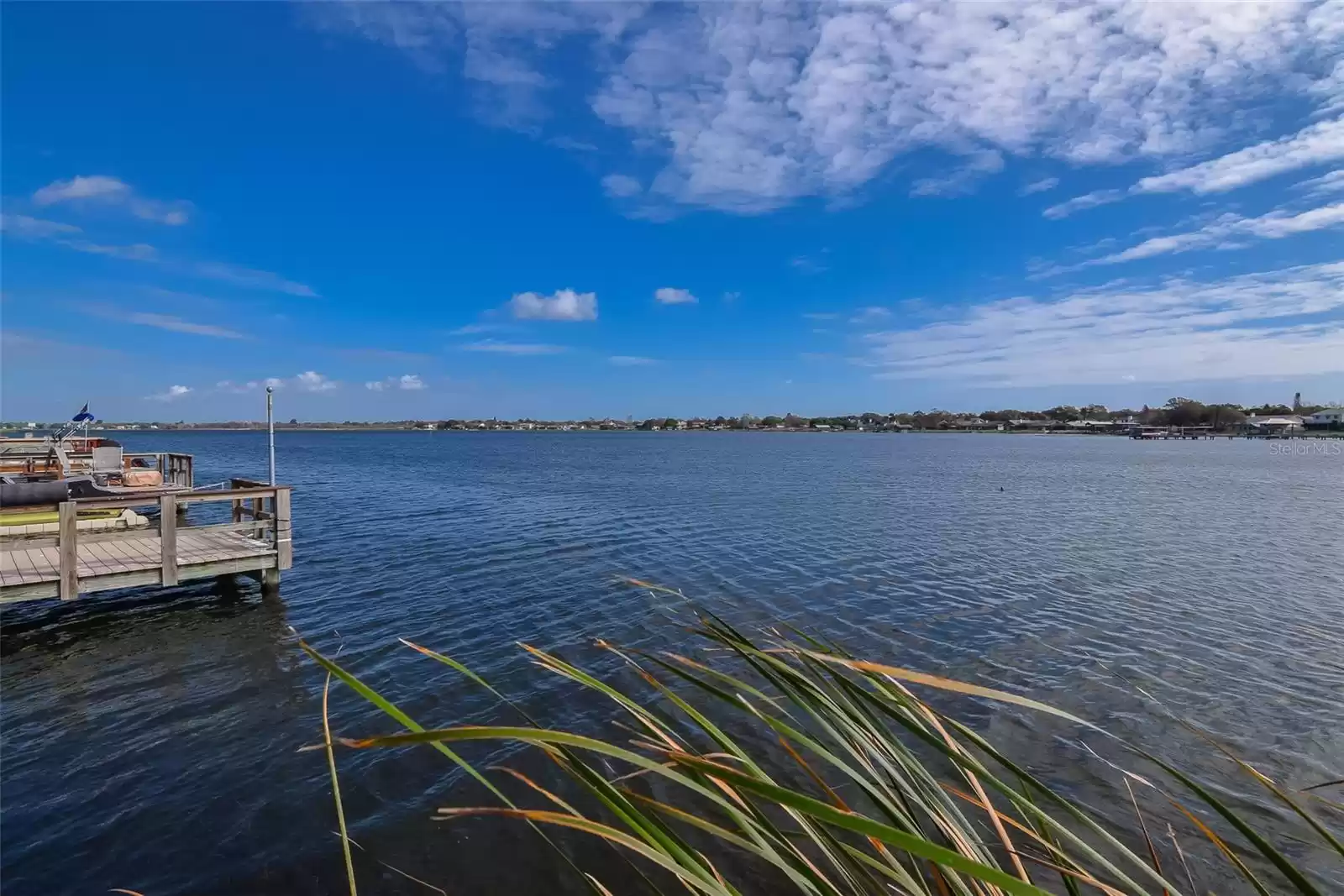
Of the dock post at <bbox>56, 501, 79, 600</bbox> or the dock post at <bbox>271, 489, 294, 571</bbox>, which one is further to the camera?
the dock post at <bbox>271, 489, 294, 571</bbox>

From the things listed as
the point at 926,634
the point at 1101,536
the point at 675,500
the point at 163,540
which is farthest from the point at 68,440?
the point at 1101,536

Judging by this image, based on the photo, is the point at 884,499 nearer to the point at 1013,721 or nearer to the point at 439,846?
the point at 1013,721

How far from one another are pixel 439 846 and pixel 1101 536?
2121 centimetres

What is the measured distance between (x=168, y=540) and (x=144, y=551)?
163 centimetres

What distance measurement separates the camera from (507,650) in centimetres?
973

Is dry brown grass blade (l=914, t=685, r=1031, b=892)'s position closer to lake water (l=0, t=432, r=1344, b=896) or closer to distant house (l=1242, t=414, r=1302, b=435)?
lake water (l=0, t=432, r=1344, b=896)

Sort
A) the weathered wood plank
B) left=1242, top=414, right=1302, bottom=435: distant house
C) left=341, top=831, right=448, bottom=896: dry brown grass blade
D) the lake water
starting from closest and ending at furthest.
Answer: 1. left=341, top=831, right=448, bottom=896: dry brown grass blade
2. the lake water
3. the weathered wood plank
4. left=1242, top=414, right=1302, bottom=435: distant house

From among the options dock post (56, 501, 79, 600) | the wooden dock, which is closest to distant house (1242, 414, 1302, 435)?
the wooden dock

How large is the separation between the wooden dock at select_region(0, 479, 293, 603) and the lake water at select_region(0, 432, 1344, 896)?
890 millimetres

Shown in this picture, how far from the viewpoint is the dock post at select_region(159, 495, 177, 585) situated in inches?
395

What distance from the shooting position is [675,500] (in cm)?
2919

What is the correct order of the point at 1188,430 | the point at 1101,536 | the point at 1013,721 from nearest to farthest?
1. the point at 1013,721
2. the point at 1101,536
3. the point at 1188,430

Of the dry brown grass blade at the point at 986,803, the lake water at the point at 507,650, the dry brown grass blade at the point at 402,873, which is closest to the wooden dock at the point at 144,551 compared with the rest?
the lake water at the point at 507,650

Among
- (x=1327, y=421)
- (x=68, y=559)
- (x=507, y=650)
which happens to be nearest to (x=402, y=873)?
(x=507, y=650)
